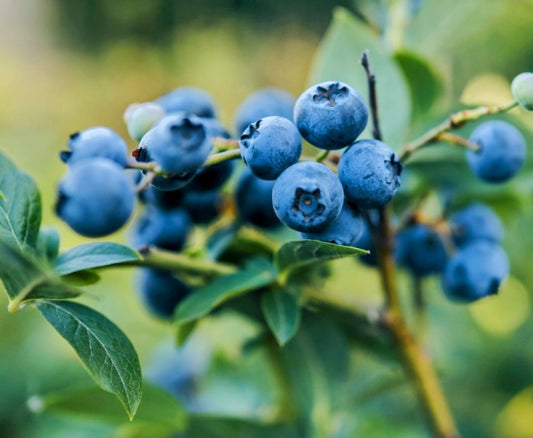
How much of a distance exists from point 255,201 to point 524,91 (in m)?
0.41

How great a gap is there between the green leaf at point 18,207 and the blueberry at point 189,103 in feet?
1.04

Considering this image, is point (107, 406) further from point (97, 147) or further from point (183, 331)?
point (97, 147)

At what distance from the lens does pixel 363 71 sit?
116 centimetres

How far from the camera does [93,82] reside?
871 centimetres

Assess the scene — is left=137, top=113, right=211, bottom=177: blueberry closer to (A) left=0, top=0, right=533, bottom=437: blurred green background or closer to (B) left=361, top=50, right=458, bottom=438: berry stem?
(A) left=0, top=0, right=533, bottom=437: blurred green background

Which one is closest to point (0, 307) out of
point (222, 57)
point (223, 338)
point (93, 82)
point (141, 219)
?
point (223, 338)

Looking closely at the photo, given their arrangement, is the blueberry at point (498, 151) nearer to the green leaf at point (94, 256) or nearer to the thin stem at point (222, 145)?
the thin stem at point (222, 145)

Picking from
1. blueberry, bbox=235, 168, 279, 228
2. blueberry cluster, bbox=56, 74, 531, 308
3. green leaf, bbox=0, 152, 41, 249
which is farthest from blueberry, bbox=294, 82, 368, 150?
green leaf, bbox=0, 152, 41, 249

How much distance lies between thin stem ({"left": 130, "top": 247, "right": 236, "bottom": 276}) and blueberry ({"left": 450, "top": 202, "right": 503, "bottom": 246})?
420 mm

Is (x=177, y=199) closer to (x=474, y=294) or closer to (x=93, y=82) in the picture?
(x=474, y=294)

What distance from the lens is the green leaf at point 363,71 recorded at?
3.59ft

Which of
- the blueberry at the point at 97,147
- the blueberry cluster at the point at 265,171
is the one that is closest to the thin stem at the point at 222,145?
the blueberry cluster at the point at 265,171

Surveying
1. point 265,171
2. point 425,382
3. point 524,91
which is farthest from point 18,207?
point 425,382

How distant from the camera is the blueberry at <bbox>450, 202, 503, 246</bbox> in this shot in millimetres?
1104
